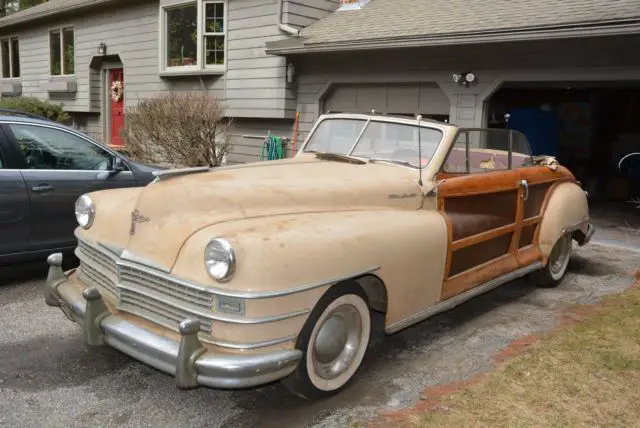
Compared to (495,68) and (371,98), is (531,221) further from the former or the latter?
(371,98)

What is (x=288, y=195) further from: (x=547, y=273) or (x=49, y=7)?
(x=49, y=7)

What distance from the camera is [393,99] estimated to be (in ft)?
34.7

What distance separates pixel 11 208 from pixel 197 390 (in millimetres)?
2767

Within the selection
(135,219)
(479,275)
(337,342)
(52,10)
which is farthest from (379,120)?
(52,10)

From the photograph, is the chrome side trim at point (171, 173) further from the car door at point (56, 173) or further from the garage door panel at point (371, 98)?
the garage door panel at point (371, 98)

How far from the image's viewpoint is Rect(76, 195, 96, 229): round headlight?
12.6 ft

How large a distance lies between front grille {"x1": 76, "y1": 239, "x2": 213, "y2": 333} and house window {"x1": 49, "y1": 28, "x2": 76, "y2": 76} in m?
16.3

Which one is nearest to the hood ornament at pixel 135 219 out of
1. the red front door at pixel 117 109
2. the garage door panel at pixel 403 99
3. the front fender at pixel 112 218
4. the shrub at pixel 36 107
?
the front fender at pixel 112 218

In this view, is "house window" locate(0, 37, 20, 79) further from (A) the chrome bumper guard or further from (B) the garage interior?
(A) the chrome bumper guard

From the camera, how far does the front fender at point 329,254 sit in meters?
2.84

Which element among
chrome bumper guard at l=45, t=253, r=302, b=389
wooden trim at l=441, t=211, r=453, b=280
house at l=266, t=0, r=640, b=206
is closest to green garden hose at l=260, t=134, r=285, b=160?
house at l=266, t=0, r=640, b=206

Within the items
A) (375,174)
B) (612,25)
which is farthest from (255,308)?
(612,25)

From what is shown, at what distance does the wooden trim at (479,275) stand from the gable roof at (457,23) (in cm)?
398

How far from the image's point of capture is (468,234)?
14.1 feet
